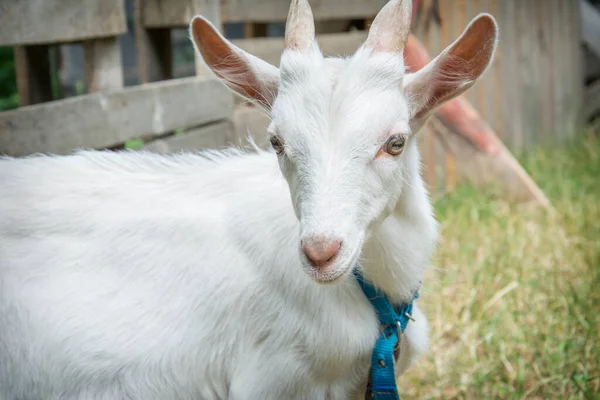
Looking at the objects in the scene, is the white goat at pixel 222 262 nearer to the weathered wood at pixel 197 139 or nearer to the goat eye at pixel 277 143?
the goat eye at pixel 277 143

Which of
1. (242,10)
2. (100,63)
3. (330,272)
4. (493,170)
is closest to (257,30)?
(242,10)

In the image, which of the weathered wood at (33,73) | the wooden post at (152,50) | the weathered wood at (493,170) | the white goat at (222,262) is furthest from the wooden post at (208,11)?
the weathered wood at (493,170)

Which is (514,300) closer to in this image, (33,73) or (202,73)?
(202,73)

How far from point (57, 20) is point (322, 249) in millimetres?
1818

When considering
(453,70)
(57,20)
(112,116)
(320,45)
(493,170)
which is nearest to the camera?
(453,70)

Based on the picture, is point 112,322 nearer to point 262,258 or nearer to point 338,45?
point 262,258

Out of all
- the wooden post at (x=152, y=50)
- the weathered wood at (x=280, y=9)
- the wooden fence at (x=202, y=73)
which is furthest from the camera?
the weathered wood at (x=280, y=9)

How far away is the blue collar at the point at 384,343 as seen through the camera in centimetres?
240

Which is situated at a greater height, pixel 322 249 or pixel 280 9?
pixel 280 9

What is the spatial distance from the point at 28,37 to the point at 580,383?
256cm

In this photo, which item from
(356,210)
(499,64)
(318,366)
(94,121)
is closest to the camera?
(356,210)

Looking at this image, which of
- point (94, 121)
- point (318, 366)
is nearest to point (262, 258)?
point (318, 366)

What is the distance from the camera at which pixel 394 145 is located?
7.04ft

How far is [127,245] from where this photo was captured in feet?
8.38
